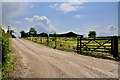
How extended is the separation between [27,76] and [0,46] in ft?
6.50

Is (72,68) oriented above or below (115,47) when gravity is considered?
below

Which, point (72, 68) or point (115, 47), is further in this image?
point (115, 47)

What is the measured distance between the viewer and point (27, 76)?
4.76m

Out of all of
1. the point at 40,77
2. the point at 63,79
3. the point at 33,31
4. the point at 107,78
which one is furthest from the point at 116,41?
the point at 33,31

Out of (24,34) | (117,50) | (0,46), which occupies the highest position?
(24,34)

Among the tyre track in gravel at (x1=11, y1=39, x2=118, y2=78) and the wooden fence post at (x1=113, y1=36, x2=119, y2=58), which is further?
the wooden fence post at (x1=113, y1=36, x2=119, y2=58)

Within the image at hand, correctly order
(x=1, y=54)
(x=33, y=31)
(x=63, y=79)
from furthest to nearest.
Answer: (x=33, y=31) → (x=1, y=54) → (x=63, y=79)

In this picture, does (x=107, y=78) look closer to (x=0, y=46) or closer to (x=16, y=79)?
(x=16, y=79)

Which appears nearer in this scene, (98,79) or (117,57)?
(98,79)

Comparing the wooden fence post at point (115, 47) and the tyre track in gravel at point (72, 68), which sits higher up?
the wooden fence post at point (115, 47)

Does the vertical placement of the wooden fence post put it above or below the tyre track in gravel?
above

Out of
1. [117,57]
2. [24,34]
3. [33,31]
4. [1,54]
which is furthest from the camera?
[24,34]

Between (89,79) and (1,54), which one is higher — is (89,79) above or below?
below

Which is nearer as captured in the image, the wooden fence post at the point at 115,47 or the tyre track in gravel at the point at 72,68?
the tyre track in gravel at the point at 72,68
